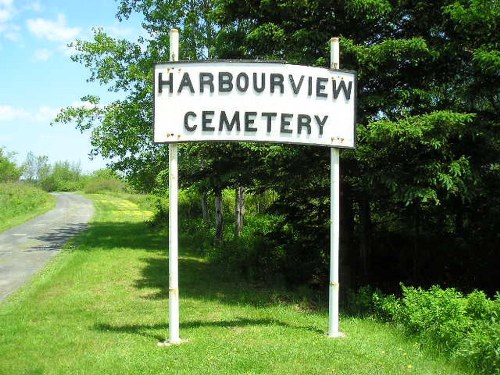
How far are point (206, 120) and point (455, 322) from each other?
3495 mm

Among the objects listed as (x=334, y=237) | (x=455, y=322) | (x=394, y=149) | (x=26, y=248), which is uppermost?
(x=394, y=149)

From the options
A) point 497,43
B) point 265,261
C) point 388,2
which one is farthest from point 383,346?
point 265,261

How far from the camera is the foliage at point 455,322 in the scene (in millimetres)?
5129

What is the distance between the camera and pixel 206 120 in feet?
19.2

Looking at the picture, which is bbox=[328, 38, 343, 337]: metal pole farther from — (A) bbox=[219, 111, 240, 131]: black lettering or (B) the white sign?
(A) bbox=[219, 111, 240, 131]: black lettering

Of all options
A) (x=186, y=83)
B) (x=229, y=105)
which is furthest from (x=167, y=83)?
(x=229, y=105)

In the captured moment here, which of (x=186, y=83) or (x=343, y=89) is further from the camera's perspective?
(x=343, y=89)

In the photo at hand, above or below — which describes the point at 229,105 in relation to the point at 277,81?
below

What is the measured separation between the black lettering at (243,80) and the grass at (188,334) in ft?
8.99

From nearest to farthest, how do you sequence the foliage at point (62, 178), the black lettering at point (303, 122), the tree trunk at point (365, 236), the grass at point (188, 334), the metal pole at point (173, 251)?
the grass at point (188, 334) < the metal pole at point (173, 251) < the black lettering at point (303, 122) < the tree trunk at point (365, 236) < the foliage at point (62, 178)

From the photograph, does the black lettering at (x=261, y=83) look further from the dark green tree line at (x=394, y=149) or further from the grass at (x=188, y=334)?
the grass at (x=188, y=334)

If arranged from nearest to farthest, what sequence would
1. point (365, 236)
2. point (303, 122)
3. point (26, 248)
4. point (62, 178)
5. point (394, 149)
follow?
point (303, 122) → point (394, 149) → point (365, 236) → point (26, 248) → point (62, 178)

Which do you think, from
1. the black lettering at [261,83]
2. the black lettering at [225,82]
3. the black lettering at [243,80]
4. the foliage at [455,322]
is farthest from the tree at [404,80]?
the black lettering at [225,82]

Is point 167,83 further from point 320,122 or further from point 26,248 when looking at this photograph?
point 26,248
